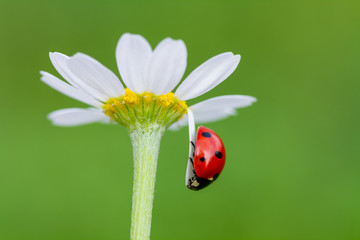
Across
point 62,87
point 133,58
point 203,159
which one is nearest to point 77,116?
point 62,87

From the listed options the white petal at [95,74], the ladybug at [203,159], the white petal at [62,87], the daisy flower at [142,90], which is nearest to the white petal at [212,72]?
the daisy flower at [142,90]

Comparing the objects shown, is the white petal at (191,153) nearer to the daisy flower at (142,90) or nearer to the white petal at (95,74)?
the daisy flower at (142,90)

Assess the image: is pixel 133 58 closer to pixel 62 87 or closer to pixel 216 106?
pixel 62 87

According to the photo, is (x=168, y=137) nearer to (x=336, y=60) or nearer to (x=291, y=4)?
(x=336, y=60)

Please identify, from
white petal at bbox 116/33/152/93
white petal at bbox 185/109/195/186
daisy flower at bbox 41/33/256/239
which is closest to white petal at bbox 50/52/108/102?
daisy flower at bbox 41/33/256/239

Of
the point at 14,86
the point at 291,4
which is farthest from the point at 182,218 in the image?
the point at 291,4
